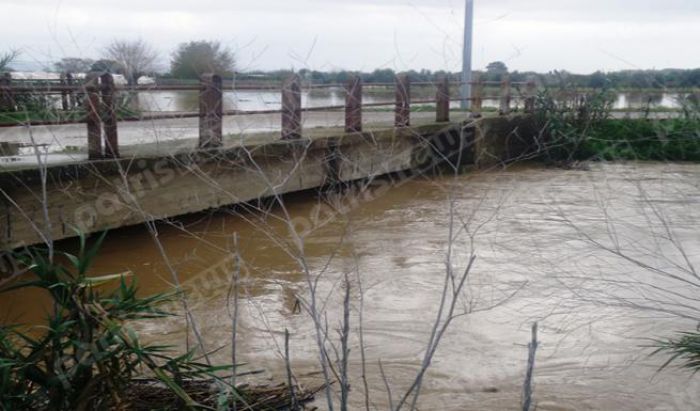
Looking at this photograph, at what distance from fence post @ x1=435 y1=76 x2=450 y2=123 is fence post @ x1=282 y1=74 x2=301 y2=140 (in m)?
4.39

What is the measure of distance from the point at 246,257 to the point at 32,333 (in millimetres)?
3076

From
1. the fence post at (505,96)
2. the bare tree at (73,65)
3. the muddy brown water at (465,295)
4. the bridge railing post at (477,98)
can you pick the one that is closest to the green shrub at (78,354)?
the muddy brown water at (465,295)

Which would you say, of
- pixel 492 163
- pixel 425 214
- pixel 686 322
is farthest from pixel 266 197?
pixel 492 163

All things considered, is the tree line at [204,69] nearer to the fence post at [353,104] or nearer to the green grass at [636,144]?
the fence post at [353,104]

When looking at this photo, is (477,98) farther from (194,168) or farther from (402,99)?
(194,168)

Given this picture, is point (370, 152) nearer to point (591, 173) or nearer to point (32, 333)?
point (591, 173)

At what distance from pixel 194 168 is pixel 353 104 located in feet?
11.6

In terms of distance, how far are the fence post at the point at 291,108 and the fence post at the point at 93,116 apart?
8.64 feet

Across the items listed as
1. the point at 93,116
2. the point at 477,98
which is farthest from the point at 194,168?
the point at 477,98

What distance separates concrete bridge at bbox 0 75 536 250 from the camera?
7.21 metres

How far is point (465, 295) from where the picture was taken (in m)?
6.38

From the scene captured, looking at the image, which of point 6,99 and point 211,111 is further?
point 211,111

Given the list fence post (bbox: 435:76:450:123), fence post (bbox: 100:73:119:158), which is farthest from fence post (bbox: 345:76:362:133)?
fence post (bbox: 100:73:119:158)

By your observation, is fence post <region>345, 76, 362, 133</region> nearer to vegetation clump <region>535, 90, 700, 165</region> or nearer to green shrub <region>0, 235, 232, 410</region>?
vegetation clump <region>535, 90, 700, 165</region>
